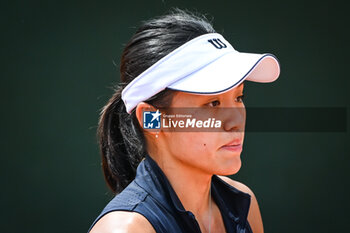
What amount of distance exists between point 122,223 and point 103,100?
1.86 meters

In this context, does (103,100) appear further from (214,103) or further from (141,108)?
(214,103)

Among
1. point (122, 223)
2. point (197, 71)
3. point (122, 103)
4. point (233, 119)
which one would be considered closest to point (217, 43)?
point (197, 71)

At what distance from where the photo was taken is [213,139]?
160 centimetres

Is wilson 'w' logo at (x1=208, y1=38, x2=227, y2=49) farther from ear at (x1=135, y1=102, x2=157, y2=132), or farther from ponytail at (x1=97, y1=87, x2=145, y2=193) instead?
ponytail at (x1=97, y1=87, x2=145, y2=193)

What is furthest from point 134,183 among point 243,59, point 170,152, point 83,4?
point 83,4

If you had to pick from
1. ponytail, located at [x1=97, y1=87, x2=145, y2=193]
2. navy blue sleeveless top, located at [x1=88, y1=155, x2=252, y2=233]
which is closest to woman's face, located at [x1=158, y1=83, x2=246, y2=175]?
navy blue sleeveless top, located at [x1=88, y1=155, x2=252, y2=233]

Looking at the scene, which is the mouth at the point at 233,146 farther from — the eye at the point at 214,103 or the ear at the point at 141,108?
the ear at the point at 141,108

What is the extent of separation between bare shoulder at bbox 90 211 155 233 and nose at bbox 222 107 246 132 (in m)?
0.38

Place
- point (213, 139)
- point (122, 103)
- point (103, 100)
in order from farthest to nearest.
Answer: point (103, 100)
point (122, 103)
point (213, 139)

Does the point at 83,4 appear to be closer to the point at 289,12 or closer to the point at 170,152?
the point at 289,12

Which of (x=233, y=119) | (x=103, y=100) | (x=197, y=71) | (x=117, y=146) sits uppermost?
(x=197, y=71)

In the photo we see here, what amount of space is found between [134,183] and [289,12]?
2.02 meters

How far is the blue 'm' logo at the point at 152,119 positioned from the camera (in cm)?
167

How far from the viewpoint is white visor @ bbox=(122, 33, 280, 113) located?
1.58 metres
